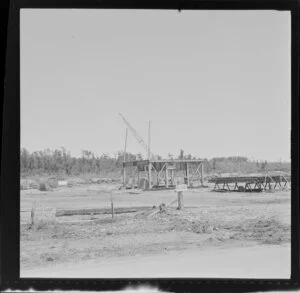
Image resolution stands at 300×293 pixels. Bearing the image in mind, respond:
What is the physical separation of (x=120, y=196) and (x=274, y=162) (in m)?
1.93

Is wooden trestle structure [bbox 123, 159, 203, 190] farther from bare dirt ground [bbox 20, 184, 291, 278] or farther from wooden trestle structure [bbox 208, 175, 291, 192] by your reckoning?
wooden trestle structure [bbox 208, 175, 291, 192]

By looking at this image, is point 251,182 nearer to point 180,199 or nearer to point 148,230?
point 180,199

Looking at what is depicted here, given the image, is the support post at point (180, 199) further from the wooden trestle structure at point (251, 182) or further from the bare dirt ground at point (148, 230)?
the wooden trestle structure at point (251, 182)

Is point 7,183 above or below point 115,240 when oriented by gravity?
above

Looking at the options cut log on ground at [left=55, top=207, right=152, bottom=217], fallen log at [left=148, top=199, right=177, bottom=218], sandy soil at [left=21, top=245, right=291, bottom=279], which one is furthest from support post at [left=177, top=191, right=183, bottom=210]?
sandy soil at [left=21, top=245, right=291, bottom=279]

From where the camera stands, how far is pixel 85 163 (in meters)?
5.63

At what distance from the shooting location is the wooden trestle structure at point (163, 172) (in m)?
5.84

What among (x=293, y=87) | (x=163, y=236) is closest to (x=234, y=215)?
(x=163, y=236)

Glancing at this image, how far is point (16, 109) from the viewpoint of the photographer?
403 cm

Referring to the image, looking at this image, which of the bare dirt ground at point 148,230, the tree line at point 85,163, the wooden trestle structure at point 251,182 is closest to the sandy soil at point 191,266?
the bare dirt ground at point 148,230

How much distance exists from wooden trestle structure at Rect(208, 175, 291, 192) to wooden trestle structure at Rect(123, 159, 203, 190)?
404mm

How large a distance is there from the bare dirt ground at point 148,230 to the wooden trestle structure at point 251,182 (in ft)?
0.45

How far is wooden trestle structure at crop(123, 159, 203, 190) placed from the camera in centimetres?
584

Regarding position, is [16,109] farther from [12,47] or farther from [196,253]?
[196,253]
